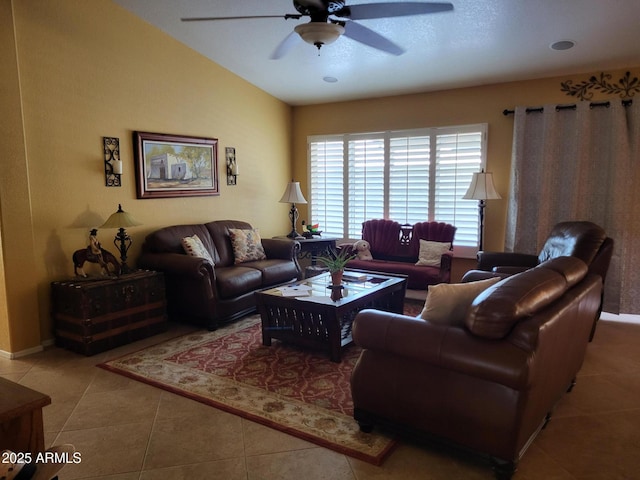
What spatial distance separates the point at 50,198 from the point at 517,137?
15.8 ft

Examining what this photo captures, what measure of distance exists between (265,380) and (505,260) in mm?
2728

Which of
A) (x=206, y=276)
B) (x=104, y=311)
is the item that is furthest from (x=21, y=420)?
(x=206, y=276)

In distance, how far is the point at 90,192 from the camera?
4.12m

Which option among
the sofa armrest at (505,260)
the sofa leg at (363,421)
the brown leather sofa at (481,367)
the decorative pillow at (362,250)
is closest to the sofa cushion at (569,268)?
the brown leather sofa at (481,367)

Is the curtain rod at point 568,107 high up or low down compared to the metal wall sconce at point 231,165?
up

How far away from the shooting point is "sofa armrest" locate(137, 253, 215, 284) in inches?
162

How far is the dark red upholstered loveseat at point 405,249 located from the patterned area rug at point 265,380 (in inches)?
59.8

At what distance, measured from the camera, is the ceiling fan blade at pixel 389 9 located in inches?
102

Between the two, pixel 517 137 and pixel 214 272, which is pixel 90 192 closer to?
pixel 214 272

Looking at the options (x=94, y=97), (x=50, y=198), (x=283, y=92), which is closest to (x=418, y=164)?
(x=283, y=92)

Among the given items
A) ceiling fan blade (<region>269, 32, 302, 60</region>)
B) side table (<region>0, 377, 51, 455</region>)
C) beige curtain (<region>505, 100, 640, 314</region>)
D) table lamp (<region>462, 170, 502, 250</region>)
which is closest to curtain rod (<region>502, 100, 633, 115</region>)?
beige curtain (<region>505, 100, 640, 314</region>)

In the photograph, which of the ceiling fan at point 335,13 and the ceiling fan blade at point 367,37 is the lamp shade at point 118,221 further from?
the ceiling fan blade at point 367,37

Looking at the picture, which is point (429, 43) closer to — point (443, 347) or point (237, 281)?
point (237, 281)

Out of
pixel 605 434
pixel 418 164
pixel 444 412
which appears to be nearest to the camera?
pixel 444 412
